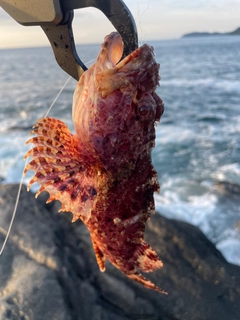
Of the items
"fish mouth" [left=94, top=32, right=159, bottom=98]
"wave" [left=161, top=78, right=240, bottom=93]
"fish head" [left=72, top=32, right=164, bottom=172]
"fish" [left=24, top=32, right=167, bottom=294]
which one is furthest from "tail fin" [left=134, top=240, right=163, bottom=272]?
"wave" [left=161, top=78, right=240, bottom=93]

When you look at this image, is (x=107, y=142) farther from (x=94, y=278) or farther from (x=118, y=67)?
(x=94, y=278)

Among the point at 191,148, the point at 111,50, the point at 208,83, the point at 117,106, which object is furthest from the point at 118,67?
the point at 208,83

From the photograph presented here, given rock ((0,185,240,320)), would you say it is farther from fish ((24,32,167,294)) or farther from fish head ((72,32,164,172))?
fish head ((72,32,164,172))

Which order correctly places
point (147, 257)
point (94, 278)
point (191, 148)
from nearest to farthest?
1. point (147, 257)
2. point (94, 278)
3. point (191, 148)

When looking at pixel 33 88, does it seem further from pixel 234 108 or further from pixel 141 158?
pixel 141 158

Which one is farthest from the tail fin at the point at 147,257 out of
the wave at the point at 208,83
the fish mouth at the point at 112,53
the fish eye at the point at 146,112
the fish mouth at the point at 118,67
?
the wave at the point at 208,83

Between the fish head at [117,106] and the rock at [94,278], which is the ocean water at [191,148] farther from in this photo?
the fish head at [117,106]
